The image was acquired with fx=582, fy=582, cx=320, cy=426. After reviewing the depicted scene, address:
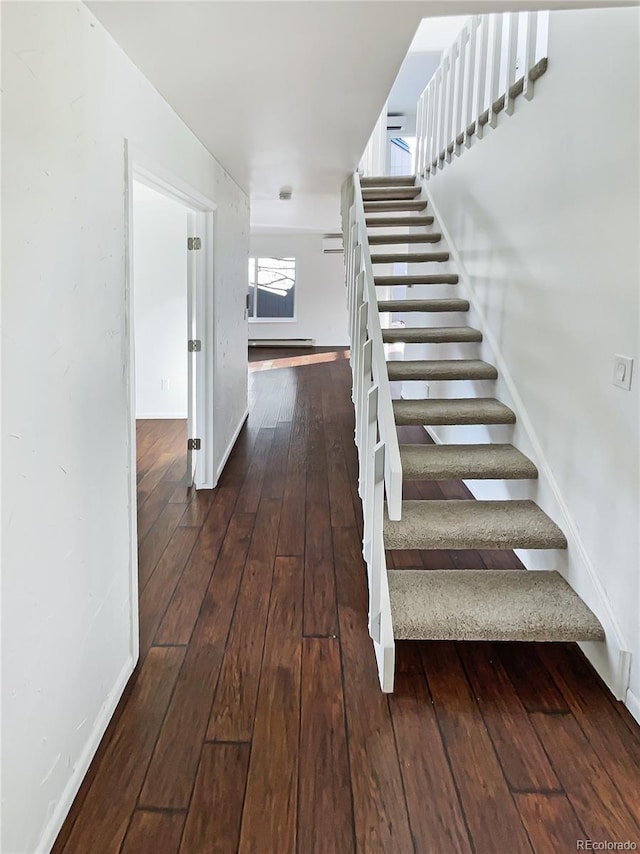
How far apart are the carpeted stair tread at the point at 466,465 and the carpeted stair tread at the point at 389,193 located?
10.8 feet

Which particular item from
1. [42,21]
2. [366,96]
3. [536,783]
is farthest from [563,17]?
[536,783]

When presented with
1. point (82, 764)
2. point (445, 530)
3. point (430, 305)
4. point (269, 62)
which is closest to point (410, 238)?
point (430, 305)

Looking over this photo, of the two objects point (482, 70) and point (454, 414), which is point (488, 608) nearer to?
point (454, 414)

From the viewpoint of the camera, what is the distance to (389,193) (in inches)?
216

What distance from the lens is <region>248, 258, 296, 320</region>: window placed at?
1134 centimetres

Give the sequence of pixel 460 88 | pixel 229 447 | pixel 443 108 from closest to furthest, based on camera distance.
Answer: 1. pixel 460 88
2. pixel 229 447
3. pixel 443 108

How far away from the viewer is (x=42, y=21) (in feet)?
4.34

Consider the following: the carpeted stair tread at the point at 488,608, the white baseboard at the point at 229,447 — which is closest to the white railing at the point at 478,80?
the carpeted stair tread at the point at 488,608

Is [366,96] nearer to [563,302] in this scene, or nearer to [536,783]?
[563,302]

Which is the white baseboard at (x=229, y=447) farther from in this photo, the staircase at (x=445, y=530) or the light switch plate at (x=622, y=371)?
the light switch plate at (x=622, y=371)

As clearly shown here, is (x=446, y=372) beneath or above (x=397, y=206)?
beneath

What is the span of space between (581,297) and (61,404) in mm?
1987

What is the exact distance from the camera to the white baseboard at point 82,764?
1437mm

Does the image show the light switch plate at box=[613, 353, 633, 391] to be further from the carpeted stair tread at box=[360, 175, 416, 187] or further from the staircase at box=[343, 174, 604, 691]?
the carpeted stair tread at box=[360, 175, 416, 187]
